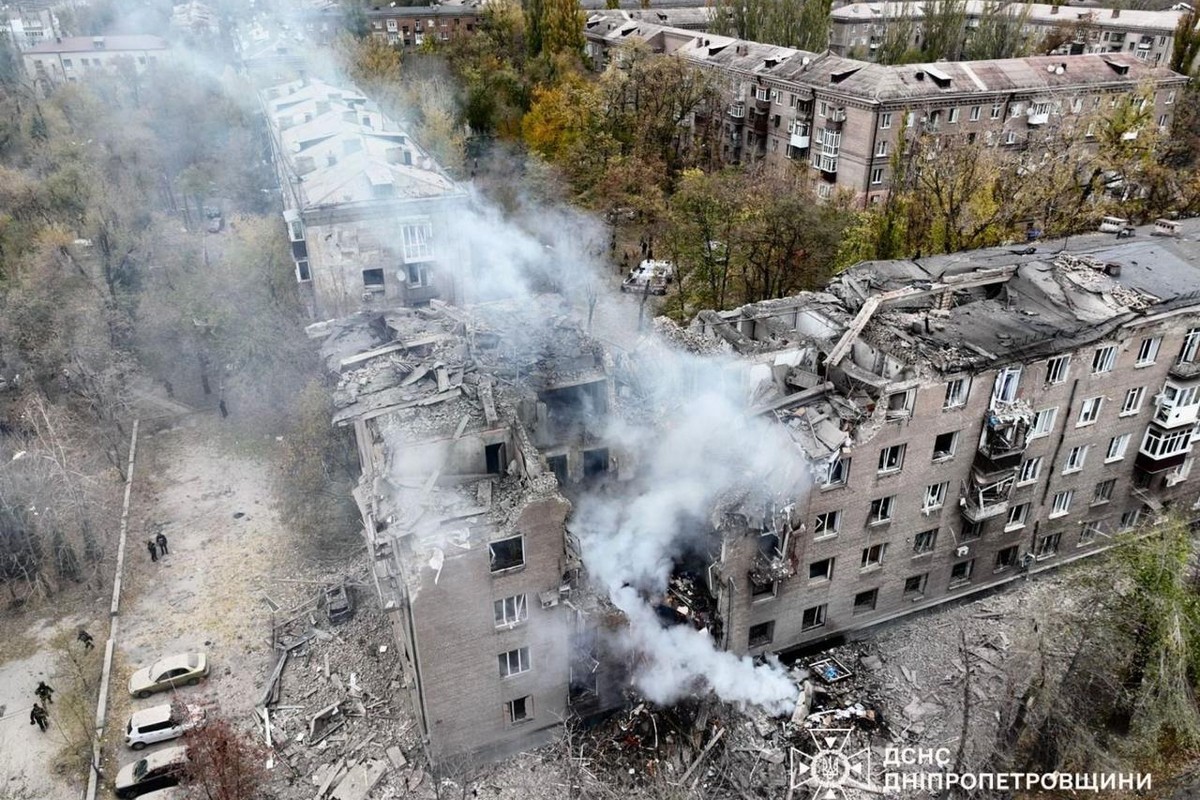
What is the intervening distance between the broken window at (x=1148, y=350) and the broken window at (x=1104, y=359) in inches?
38.7

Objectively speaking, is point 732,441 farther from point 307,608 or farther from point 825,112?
point 825,112

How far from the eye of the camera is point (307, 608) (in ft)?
86.9

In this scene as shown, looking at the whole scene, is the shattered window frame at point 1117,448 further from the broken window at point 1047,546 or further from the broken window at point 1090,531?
the broken window at point 1047,546

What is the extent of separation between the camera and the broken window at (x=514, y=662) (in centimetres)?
1959

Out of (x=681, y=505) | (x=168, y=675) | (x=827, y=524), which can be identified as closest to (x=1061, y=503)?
(x=827, y=524)

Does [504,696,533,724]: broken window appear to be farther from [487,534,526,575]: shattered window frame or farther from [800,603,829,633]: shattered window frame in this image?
[800,603,829,633]: shattered window frame

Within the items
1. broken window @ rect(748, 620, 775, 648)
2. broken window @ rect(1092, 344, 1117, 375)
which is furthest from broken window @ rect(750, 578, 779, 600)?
broken window @ rect(1092, 344, 1117, 375)

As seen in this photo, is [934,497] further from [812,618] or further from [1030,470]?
A: [812,618]

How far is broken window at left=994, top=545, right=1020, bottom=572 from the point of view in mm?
26219

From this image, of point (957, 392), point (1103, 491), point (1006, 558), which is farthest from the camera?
point (1103, 491)

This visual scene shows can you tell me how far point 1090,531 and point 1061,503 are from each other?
2.35m

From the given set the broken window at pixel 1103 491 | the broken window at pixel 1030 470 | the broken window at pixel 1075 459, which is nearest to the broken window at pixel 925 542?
the broken window at pixel 1030 470

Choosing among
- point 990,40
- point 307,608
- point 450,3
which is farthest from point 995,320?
point 450,3

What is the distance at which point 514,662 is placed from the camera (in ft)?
65.0
